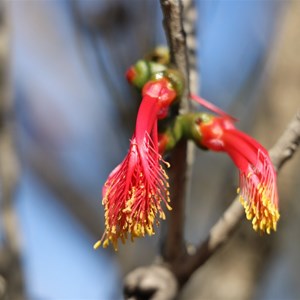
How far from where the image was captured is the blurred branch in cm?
187

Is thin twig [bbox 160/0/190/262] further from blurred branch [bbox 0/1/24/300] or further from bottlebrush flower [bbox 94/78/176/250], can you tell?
blurred branch [bbox 0/1/24/300]

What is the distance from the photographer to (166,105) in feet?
4.26

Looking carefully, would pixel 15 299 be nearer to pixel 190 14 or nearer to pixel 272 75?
pixel 190 14

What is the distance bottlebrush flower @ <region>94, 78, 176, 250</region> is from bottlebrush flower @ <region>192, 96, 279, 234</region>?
0.51 feet

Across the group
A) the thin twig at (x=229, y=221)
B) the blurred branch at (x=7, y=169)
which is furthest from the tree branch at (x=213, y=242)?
the blurred branch at (x=7, y=169)

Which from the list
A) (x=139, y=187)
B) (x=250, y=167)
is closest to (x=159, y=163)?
(x=139, y=187)

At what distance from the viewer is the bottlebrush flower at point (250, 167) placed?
1259 mm

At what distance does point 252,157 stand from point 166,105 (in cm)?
20

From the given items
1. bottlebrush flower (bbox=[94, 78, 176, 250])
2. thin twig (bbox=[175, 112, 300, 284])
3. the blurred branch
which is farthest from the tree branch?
the blurred branch

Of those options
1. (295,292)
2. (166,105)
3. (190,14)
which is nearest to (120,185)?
(166,105)

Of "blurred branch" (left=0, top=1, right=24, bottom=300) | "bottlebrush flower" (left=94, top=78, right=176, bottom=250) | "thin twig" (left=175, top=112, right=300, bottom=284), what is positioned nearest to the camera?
"bottlebrush flower" (left=94, top=78, right=176, bottom=250)

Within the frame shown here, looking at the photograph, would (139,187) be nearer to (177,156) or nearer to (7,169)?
(177,156)

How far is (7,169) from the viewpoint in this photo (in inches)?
76.2

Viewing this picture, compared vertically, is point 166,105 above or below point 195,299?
above
